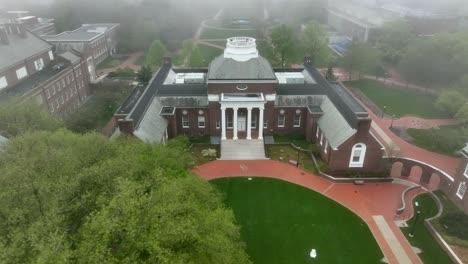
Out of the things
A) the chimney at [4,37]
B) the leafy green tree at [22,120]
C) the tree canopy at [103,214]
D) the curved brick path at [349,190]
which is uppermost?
the chimney at [4,37]

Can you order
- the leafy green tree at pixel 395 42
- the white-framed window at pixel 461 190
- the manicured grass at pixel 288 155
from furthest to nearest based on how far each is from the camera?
the leafy green tree at pixel 395 42 → the manicured grass at pixel 288 155 → the white-framed window at pixel 461 190

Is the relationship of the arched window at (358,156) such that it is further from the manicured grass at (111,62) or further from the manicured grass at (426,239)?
the manicured grass at (111,62)

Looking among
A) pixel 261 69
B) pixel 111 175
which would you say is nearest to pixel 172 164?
pixel 111 175

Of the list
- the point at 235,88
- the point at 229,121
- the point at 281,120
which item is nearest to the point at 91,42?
the point at 229,121

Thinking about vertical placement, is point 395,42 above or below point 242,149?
above

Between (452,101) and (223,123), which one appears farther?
(452,101)

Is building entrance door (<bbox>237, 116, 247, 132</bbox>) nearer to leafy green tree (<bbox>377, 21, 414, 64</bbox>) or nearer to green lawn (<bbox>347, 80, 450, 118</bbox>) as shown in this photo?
green lawn (<bbox>347, 80, 450, 118</bbox>)

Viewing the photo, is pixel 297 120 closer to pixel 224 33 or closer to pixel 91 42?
pixel 91 42

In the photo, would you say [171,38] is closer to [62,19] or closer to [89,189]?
[62,19]

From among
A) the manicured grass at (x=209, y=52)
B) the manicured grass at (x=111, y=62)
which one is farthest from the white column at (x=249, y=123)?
the manicured grass at (x=111, y=62)
